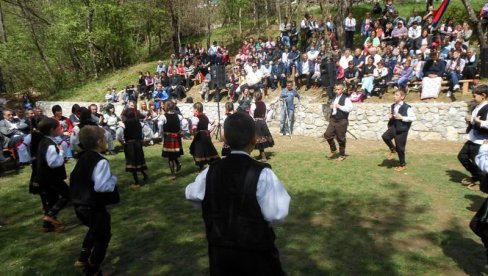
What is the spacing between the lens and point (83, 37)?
26062 mm

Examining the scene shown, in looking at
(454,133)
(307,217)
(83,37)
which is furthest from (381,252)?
(83,37)

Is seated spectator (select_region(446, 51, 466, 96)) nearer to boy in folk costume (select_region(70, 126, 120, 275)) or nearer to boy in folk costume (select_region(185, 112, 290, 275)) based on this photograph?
boy in folk costume (select_region(70, 126, 120, 275))

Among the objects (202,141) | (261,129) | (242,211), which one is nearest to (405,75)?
(261,129)

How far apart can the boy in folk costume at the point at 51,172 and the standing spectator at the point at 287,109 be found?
9728 millimetres

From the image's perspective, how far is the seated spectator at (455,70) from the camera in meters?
12.2

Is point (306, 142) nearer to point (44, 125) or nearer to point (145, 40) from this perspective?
point (44, 125)

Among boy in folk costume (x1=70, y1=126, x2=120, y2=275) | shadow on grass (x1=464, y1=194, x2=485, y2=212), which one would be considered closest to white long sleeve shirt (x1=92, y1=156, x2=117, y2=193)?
boy in folk costume (x1=70, y1=126, x2=120, y2=275)

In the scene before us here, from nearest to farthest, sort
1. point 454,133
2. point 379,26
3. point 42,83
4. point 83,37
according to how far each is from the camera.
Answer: point 454,133 < point 379,26 < point 83,37 < point 42,83

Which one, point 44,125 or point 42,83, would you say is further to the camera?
point 42,83

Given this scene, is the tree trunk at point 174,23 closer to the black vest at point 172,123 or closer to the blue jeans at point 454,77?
the blue jeans at point 454,77

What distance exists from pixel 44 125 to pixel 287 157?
6881 millimetres

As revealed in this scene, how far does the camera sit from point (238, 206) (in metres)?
2.43

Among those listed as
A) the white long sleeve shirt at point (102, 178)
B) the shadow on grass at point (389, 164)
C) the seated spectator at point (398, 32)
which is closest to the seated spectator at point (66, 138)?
the white long sleeve shirt at point (102, 178)

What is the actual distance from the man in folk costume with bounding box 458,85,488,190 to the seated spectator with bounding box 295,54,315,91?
9.06 meters
